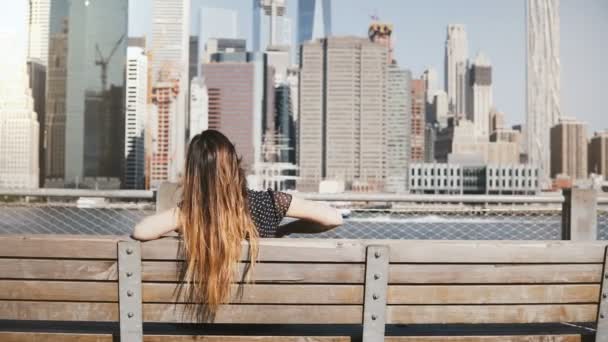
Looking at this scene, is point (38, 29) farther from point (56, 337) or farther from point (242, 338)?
point (242, 338)

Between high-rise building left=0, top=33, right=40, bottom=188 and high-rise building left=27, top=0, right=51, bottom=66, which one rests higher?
high-rise building left=27, top=0, right=51, bottom=66

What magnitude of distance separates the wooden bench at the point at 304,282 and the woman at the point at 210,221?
0.21 feet

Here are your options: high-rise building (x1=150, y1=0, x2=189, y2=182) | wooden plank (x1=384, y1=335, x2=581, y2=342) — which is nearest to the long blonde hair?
wooden plank (x1=384, y1=335, x2=581, y2=342)

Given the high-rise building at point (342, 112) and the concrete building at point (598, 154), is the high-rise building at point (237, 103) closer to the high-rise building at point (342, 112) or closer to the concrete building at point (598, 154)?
the high-rise building at point (342, 112)

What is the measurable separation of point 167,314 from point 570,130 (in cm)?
18343

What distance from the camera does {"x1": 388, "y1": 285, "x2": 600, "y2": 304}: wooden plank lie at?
88.7 inches

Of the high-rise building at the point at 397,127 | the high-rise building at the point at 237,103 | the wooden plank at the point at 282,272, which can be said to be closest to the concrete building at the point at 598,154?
the high-rise building at the point at 397,127

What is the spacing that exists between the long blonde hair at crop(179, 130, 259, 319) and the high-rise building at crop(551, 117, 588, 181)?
7060 inches

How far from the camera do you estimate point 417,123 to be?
168 m

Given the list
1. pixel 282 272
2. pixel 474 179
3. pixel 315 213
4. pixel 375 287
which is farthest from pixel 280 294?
pixel 474 179

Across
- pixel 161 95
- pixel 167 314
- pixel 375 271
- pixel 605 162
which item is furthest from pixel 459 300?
pixel 605 162

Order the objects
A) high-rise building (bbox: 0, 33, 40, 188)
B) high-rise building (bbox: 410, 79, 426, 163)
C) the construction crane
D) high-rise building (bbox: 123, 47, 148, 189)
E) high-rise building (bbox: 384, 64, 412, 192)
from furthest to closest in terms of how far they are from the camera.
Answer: high-rise building (bbox: 410, 79, 426, 163), high-rise building (bbox: 384, 64, 412, 192), high-rise building (bbox: 123, 47, 148, 189), high-rise building (bbox: 0, 33, 40, 188), the construction crane

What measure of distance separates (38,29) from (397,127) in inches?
3187

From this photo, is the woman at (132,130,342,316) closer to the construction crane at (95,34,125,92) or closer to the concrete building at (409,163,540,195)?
the concrete building at (409,163,540,195)
